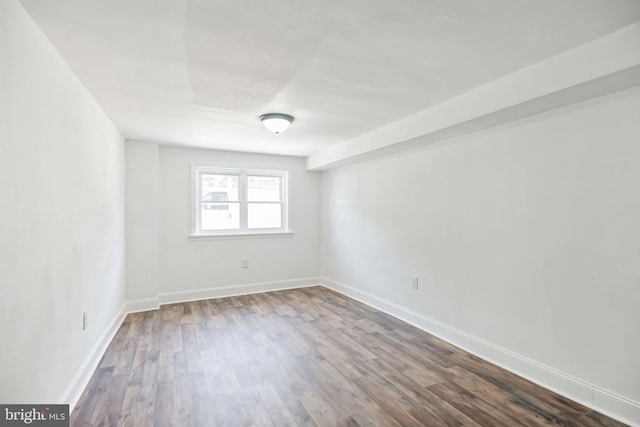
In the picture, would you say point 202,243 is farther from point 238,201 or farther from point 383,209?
point 383,209

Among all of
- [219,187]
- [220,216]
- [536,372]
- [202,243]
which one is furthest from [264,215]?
[536,372]

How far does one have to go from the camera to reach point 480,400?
2.11m

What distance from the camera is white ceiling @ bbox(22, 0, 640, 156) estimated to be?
1.46 meters

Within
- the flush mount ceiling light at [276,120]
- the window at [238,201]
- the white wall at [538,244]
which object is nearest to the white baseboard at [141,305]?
the window at [238,201]

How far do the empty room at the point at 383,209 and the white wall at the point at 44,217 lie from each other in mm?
16

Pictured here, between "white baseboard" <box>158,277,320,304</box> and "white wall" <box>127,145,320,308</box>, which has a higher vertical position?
"white wall" <box>127,145,320,308</box>

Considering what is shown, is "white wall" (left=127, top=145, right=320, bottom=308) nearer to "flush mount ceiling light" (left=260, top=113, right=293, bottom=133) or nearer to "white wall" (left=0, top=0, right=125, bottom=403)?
"white wall" (left=0, top=0, right=125, bottom=403)

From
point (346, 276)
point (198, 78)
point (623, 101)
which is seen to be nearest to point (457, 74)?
point (623, 101)

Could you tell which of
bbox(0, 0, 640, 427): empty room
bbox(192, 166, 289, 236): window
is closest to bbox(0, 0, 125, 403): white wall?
bbox(0, 0, 640, 427): empty room

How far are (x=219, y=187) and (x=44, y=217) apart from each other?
3.17m

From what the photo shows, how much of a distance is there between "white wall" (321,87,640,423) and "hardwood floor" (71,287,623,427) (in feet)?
0.82

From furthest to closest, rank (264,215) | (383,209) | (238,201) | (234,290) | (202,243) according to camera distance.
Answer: (264,215) → (238,201) → (234,290) → (202,243) → (383,209)

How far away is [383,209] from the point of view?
4023 millimetres

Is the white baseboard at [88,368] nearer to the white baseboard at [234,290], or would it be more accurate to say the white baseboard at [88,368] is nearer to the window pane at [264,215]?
the white baseboard at [234,290]
